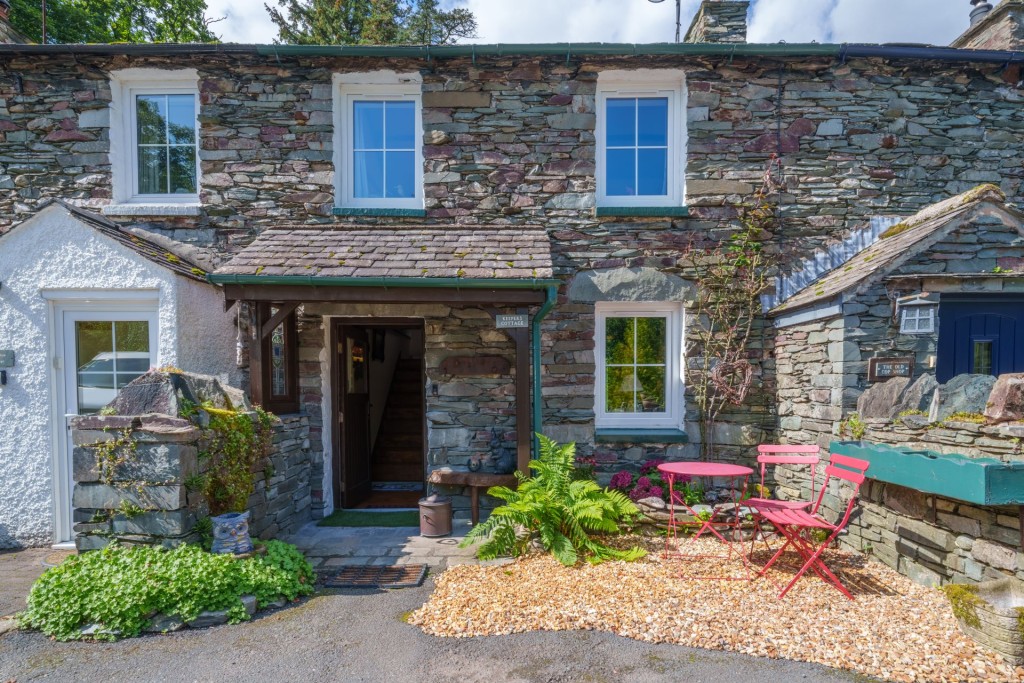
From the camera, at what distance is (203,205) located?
6688 millimetres

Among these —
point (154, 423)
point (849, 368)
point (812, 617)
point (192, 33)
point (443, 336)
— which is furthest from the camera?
point (192, 33)

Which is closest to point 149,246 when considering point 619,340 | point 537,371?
point 537,371

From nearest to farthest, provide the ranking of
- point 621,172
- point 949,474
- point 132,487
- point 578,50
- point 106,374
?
1. point 949,474
2. point 132,487
3. point 106,374
4. point 578,50
5. point 621,172

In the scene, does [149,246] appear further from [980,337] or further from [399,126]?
[980,337]

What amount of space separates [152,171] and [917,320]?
8699 mm

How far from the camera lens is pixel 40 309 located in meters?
5.46

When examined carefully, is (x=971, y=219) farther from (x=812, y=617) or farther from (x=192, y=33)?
(x=192, y=33)

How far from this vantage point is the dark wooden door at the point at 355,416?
7.11m

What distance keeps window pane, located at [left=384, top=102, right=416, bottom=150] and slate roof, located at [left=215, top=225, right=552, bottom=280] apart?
1.22m

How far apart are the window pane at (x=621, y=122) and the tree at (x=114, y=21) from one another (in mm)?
11198

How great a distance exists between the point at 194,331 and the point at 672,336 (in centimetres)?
537

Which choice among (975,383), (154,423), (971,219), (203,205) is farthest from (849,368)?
(203,205)

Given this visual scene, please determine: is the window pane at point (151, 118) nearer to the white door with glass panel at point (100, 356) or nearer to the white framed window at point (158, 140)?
the white framed window at point (158, 140)

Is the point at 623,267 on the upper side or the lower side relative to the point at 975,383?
upper
